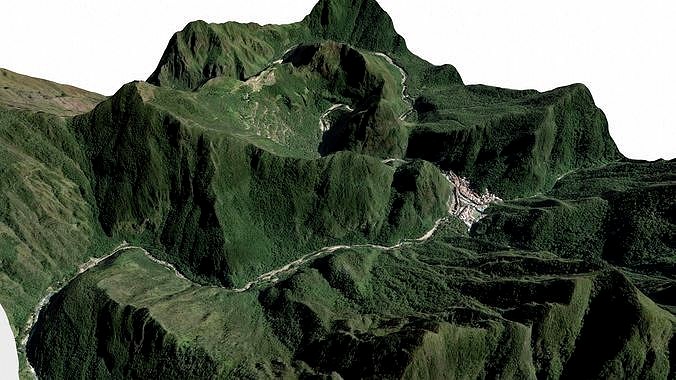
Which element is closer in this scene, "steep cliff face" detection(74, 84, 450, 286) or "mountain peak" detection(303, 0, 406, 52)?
"steep cliff face" detection(74, 84, 450, 286)

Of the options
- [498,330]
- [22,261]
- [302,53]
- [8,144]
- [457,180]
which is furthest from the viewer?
[302,53]

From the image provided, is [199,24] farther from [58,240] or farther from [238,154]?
[58,240]

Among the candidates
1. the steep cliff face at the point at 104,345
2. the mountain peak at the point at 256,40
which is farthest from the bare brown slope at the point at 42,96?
the steep cliff face at the point at 104,345

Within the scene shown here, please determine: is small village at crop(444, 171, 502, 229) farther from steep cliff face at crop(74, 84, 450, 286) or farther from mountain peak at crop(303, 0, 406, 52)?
mountain peak at crop(303, 0, 406, 52)

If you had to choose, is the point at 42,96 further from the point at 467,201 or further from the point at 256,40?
the point at 467,201

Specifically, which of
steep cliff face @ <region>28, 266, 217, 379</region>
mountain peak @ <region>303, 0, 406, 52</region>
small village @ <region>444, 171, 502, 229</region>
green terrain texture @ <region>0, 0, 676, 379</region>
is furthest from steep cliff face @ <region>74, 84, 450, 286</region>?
mountain peak @ <region>303, 0, 406, 52</region>

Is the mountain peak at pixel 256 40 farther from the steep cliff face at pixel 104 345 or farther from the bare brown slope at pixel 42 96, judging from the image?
the steep cliff face at pixel 104 345

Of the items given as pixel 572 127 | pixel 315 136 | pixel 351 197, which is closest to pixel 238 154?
pixel 351 197

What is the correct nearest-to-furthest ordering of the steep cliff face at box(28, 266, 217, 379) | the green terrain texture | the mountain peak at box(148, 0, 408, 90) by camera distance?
the steep cliff face at box(28, 266, 217, 379) → the green terrain texture → the mountain peak at box(148, 0, 408, 90)
